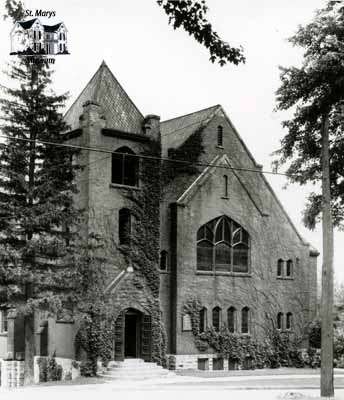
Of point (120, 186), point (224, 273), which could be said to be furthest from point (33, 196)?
point (224, 273)

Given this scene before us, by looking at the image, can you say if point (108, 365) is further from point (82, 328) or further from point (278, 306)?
point (278, 306)

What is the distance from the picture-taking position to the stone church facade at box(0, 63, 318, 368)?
34.4 metres

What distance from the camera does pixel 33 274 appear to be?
2867 cm

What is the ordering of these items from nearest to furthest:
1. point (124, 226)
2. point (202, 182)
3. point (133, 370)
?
point (133, 370), point (124, 226), point (202, 182)

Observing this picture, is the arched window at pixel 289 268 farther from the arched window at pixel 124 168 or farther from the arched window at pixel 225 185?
the arched window at pixel 124 168

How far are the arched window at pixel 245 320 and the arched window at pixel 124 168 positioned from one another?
10324 millimetres

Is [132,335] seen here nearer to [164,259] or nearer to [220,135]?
[164,259]

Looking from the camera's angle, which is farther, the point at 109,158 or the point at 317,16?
the point at 109,158

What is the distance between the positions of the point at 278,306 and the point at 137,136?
1403 cm

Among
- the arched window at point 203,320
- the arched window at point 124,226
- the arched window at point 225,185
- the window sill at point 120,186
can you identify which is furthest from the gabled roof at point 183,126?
the arched window at point 203,320

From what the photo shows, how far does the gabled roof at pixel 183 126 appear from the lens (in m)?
40.3

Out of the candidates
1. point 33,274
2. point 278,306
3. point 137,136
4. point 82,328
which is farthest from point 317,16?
Result: point 278,306

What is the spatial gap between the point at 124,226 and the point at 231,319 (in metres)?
8.79

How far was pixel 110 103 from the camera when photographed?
35.7m
